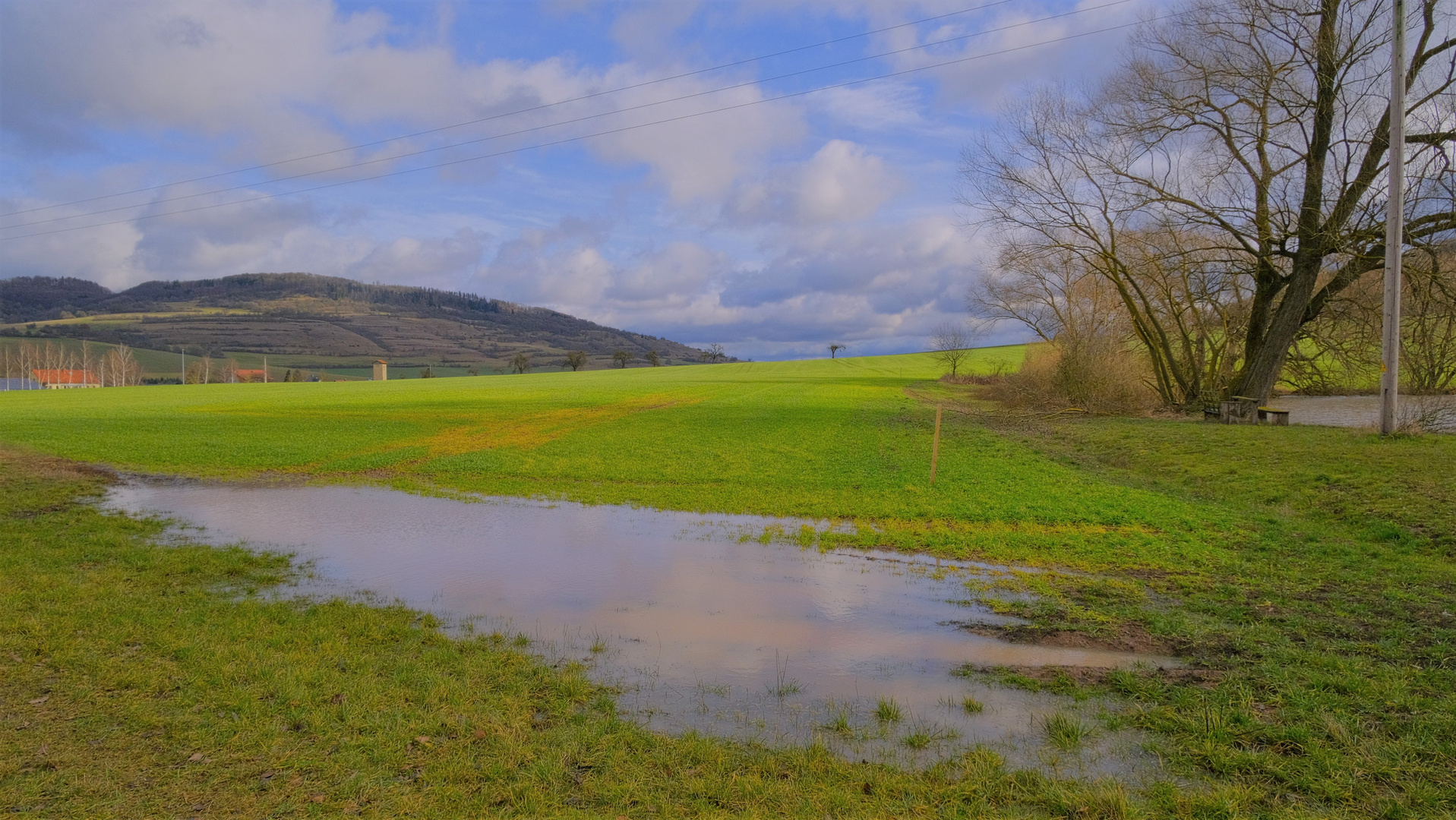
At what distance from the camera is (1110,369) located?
1433 inches

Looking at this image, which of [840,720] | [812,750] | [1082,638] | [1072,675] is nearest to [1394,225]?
[1082,638]

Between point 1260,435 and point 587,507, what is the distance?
60.5 feet

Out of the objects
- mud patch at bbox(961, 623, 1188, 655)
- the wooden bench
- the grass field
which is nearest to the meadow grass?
the grass field

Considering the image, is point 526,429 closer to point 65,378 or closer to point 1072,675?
point 1072,675

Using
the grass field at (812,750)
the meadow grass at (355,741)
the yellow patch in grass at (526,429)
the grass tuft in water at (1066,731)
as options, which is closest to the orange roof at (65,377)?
the yellow patch in grass at (526,429)

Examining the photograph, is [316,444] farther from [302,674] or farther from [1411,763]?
[1411,763]

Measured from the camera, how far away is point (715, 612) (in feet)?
29.3

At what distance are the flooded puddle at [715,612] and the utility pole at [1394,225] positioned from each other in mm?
13852

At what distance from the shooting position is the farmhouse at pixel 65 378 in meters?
122

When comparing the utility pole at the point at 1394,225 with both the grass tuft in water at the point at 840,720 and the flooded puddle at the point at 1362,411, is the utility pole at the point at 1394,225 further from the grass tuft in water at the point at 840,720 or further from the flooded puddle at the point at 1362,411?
the grass tuft in water at the point at 840,720

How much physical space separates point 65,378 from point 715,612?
526 feet

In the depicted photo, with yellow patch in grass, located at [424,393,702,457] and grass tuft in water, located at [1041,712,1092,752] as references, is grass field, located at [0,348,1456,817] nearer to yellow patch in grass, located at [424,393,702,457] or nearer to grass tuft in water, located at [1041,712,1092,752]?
grass tuft in water, located at [1041,712,1092,752]

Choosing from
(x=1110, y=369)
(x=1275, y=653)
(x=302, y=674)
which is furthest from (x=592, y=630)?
(x=1110, y=369)

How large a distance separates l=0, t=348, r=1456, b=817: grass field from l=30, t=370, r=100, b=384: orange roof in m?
137
